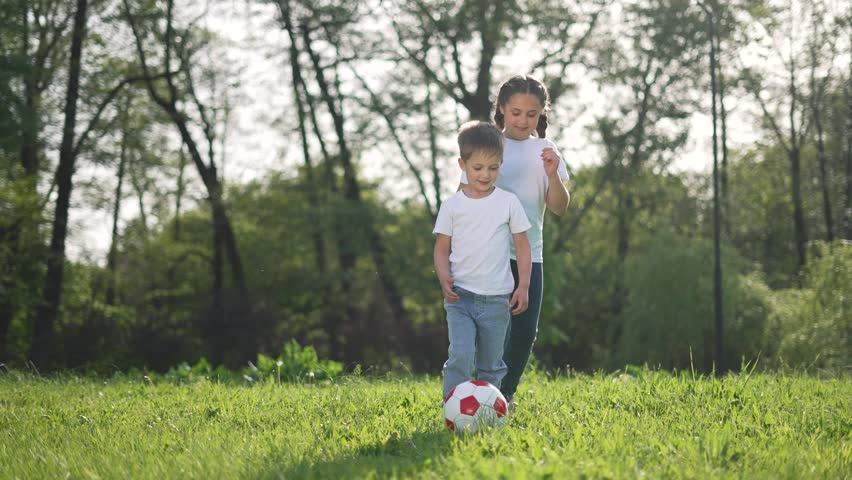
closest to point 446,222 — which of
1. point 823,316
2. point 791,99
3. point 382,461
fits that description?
point 382,461

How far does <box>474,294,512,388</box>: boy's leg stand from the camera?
480 centimetres

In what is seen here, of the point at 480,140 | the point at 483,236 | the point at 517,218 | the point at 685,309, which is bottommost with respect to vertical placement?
the point at 685,309

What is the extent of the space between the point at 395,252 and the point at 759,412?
2231 centimetres

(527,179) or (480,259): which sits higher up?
(527,179)

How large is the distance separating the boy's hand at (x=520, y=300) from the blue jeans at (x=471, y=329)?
54mm

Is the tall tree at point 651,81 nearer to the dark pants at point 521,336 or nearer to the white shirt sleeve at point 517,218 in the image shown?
the dark pants at point 521,336

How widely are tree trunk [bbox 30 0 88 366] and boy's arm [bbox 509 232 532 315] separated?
16.0m

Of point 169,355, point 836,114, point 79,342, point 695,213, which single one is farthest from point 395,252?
point 836,114

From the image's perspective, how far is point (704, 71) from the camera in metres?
24.2

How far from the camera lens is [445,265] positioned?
16.1 ft

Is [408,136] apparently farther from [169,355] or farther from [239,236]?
[239,236]

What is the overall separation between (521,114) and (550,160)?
14.6 inches

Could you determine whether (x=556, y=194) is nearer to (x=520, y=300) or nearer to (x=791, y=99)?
(x=520, y=300)

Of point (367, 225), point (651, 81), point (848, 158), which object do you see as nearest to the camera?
point (651, 81)
